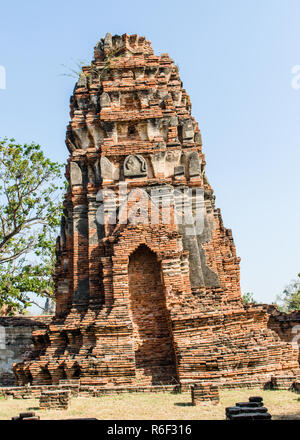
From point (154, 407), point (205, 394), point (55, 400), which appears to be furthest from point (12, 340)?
point (205, 394)

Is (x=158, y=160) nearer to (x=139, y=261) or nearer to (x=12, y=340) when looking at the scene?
(x=139, y=261)

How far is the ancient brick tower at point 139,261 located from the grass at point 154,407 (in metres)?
1.10

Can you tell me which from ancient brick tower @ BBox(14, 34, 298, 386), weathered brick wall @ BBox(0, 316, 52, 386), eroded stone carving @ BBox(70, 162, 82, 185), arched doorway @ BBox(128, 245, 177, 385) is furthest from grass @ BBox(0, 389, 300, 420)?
weathered brick wall @ BBox(0, 316, 52, 386)

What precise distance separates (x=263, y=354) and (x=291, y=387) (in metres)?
1.17

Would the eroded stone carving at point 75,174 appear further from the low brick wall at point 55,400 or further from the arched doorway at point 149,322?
the low brick wall at point 55,400

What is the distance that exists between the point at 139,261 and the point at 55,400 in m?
4.67

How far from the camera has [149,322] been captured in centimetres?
1098

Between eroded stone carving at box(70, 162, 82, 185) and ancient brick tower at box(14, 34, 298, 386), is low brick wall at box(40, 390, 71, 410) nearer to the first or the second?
ancient brick tower at box(14, 34, 298, 386)

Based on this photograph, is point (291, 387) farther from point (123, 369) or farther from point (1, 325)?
point (1, 325)

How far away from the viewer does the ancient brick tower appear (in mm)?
9844

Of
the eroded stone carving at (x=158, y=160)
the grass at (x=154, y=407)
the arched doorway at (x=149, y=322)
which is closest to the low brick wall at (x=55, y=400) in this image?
the grass at (x=154, y=407)

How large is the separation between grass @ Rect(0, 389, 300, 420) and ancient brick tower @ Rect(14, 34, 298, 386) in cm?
110

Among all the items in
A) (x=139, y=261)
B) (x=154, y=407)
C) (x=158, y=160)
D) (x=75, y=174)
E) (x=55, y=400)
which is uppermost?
(x=158, y=160)

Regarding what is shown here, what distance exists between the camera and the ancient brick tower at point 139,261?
32.3 ft
